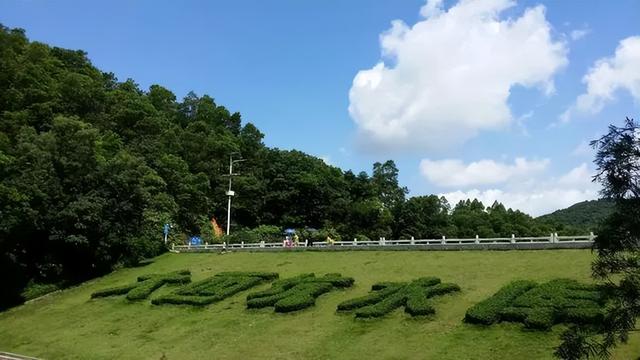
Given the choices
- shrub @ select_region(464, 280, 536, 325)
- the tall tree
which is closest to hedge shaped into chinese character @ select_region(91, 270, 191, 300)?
shrub @ select_region(464, 280, 536, 325)

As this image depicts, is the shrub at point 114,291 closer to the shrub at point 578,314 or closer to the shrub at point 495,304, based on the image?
the shrub at point 495,304

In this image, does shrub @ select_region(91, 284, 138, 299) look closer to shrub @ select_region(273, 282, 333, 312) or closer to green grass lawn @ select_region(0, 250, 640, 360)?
green grass lawn @ select_region(0, 250, 640, 360)

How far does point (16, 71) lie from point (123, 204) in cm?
2633

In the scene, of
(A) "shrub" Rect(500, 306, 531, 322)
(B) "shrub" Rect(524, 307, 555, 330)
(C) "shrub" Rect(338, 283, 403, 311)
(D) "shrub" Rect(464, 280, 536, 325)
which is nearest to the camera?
(B) "shrub" Rect(524, 307, 555, 330)

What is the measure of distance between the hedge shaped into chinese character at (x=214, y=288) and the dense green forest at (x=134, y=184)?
10.6 meters

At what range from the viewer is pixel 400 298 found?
23062 millimetres

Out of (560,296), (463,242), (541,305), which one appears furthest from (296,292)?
(560,296)

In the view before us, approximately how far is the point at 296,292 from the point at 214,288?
17.5ft

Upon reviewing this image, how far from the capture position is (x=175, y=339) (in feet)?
77.4

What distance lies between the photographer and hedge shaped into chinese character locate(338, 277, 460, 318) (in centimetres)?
2189

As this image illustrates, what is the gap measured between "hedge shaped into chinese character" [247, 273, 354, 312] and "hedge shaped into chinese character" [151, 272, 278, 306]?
5.39 feet

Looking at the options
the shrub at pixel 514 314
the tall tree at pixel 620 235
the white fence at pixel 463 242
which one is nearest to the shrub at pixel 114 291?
the white fence at pixel 463 242

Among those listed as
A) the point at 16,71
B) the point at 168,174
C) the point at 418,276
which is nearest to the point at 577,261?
the point at 418,276

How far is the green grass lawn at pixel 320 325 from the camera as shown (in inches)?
739
